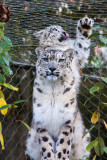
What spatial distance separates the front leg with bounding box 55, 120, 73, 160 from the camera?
92.6 inches

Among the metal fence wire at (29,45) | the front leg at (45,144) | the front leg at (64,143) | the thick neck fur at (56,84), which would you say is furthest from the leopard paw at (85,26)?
the front leg at (45,144)

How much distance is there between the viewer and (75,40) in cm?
267

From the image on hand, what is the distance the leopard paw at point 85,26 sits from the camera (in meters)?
2.47

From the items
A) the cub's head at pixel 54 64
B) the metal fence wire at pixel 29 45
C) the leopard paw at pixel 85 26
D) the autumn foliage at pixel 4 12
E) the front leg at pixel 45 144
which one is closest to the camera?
the autumn foliage at pixel 4 12

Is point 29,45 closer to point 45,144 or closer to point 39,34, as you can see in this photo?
point 39,34

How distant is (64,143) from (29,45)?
123 cm

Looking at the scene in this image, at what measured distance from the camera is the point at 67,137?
7.80 ft

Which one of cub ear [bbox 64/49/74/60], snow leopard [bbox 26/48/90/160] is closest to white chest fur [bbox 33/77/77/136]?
snow leopard [bbox 26/48/90/160]

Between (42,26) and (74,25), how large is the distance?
12.5 inches

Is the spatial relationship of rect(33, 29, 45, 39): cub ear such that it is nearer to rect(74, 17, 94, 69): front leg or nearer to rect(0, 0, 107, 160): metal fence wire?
rect(0, 0, 107, 160): metal fence wire

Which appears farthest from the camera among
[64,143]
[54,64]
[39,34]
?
[39,34]

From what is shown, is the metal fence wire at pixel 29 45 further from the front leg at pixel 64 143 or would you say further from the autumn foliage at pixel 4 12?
the autumn foliage at pixel 4 12

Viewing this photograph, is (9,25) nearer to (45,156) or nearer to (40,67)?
(40,67)

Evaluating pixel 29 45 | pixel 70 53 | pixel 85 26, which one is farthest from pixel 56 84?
pixel 29 45
